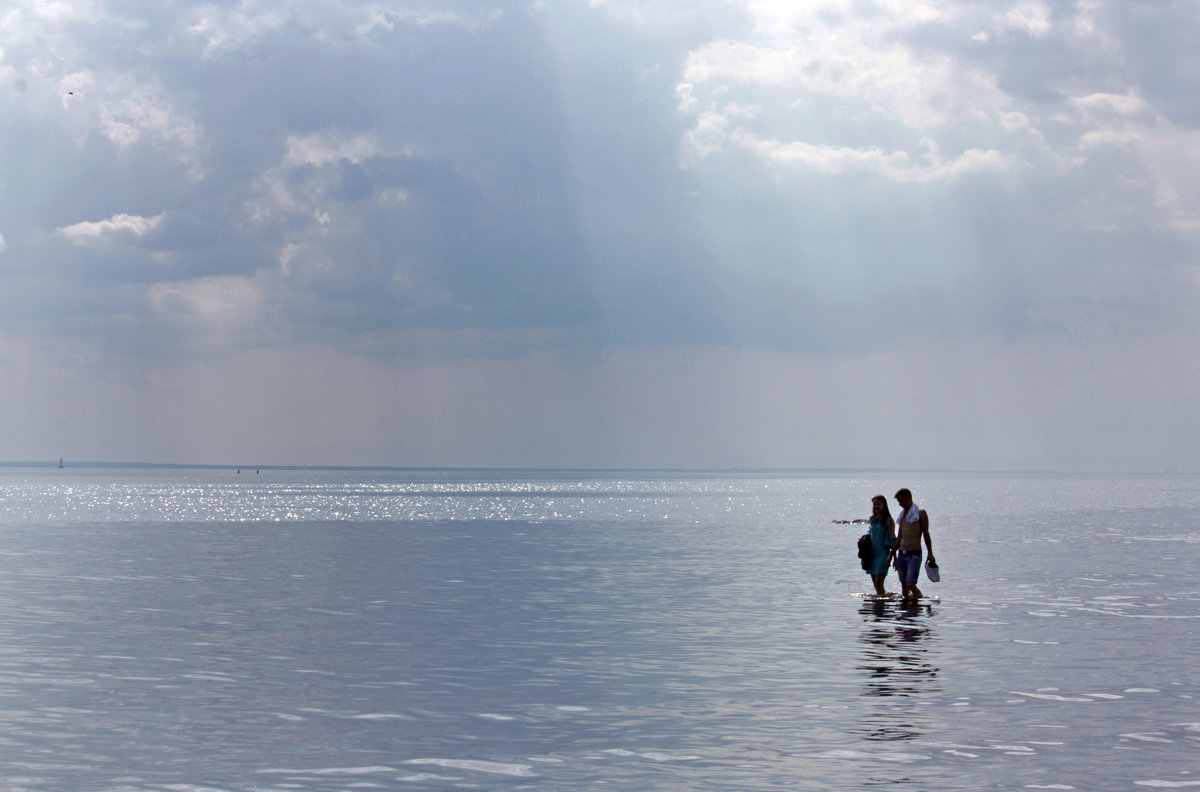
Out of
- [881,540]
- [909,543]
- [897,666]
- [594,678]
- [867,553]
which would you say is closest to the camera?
[594,678]

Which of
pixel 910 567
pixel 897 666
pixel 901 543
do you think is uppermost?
pixel 901 543

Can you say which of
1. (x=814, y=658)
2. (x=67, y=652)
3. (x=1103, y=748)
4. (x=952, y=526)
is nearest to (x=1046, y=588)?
(x=814, y=658)

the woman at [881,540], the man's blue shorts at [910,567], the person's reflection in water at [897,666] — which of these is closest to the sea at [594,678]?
the person's reflection in water at [897,666]

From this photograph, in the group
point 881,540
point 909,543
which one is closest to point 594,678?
point 909,543

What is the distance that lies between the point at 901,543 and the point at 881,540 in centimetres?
74

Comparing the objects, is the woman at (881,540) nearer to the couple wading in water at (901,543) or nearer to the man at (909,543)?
the couple wading in water at (901,543)

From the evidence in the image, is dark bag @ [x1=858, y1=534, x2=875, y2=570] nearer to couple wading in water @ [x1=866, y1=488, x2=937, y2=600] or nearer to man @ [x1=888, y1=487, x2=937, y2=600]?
couple wading in water @ [x1=866, y1=488, x2=937, y2=600]

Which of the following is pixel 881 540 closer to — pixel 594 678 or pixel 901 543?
pixel 901 543

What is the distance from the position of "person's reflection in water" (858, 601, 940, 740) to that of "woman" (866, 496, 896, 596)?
85 cm

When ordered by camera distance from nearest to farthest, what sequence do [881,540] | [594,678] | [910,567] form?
[594,678], [910,567], [881,540]

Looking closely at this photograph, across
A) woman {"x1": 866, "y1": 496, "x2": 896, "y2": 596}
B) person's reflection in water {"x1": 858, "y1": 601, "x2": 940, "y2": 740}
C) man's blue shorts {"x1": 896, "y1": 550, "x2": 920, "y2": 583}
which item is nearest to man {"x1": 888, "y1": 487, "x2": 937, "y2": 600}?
man's blue shorts {"x1": 896, "y1": 550, "x2": 920, "y2": 583}

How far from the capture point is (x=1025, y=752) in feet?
42.9

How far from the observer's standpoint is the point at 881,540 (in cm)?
2861

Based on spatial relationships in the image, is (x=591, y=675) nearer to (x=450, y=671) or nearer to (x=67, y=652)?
(x=450, y=671)
